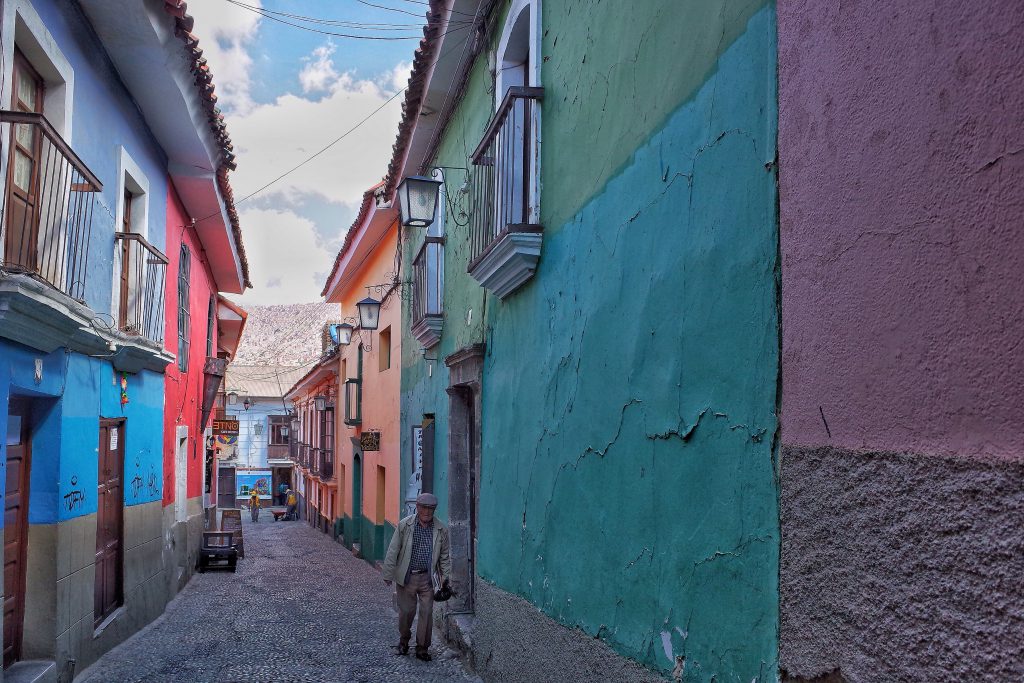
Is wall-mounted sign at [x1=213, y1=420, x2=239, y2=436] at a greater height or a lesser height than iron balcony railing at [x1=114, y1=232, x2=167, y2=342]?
lesser

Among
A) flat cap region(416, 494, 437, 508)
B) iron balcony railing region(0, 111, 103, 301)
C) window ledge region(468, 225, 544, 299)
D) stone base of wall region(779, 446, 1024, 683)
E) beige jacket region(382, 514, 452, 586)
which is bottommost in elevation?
beige jacket region(382, 514, 452, 586)

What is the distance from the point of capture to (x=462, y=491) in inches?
344

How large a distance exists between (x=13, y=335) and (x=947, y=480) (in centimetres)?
543

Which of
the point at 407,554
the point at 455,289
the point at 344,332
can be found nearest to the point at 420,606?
the point at 407,554

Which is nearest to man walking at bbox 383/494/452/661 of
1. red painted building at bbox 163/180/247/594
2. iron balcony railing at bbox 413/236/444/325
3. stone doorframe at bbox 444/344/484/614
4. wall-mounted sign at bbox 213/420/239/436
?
stone doorframe at bbox 444/344/484/614

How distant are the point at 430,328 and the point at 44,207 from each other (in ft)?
14.1

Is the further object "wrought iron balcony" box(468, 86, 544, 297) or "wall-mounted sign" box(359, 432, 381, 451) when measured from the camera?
"wall-mounted sign" box(359, 432, 381, 451)

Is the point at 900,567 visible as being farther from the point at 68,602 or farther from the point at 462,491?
the point at 462,491

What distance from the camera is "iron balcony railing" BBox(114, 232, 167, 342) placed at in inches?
351

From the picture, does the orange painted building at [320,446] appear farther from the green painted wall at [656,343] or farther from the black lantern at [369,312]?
the green painted wall at [656,343]

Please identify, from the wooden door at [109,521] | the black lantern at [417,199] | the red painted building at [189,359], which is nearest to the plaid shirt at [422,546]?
the wooden door at [109,521]

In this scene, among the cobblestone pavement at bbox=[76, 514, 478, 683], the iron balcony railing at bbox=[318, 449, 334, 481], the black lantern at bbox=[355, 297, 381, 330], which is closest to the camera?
the cobblestone pavement at bbox=[76, 514, 478, 683]

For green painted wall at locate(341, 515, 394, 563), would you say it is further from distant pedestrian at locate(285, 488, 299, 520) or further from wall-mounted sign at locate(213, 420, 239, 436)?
distant pedestrian at locate(285, 488, 299, 520)

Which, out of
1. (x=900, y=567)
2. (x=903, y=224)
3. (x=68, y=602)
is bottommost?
(x=68, y=602)
